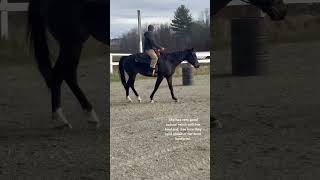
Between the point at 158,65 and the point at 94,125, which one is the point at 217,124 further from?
the point at 94,125

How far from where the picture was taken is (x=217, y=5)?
11.4ft

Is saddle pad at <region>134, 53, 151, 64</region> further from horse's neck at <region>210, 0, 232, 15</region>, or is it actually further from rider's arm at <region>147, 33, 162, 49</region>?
horse's neck at <region>210, 0, 232, 15</region>

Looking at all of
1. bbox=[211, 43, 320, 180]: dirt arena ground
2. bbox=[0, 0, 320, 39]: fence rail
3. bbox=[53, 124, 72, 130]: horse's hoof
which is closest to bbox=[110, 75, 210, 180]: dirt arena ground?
bbox=[211, 43, 320, 180]: dirt arena ground

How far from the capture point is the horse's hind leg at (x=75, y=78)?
3457mm

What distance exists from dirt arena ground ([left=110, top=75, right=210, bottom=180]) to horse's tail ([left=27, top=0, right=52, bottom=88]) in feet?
2.07

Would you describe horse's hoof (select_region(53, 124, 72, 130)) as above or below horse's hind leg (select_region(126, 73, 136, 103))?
below

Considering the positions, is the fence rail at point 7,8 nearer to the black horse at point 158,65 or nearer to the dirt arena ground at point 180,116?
the dirt arena ground at point 180,116

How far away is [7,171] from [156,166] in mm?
1250

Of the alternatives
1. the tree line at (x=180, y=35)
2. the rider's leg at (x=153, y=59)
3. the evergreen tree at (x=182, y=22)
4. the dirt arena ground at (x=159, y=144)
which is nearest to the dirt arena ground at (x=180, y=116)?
the dirt arena ground at (x=159, y=144)

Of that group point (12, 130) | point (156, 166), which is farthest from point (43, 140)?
point (156, 166)

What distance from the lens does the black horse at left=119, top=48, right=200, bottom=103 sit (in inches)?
127

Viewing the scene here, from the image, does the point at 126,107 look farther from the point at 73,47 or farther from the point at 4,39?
the point at 4,39

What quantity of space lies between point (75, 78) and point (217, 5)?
4.52ft

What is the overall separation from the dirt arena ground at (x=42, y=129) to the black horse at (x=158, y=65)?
0.72ft
